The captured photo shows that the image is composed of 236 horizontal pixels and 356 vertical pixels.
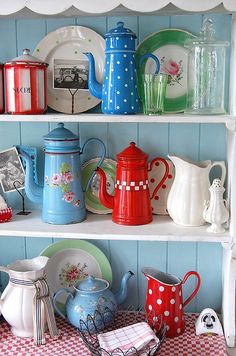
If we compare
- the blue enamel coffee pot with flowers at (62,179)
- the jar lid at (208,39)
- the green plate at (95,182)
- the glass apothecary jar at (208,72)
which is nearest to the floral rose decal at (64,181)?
the blue enamel coffee pot with flowers at (62,179)

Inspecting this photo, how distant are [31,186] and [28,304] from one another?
1.06ft

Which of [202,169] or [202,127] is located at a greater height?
[202,127]

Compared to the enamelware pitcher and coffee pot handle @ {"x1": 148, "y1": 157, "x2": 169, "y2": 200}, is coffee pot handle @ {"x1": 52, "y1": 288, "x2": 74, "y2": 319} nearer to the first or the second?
the enamelware pitcher

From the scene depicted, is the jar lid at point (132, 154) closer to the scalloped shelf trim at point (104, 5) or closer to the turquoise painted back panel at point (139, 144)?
the turquoise painted back panel at point (139, 144)

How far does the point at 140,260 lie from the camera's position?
61.5 inches

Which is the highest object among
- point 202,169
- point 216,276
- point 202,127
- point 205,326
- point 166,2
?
point 166,2

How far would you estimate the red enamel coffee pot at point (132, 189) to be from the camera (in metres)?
1.39

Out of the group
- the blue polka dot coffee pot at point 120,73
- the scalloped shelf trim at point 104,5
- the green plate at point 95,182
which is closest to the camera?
the scalloped shelf trim at point 104,5

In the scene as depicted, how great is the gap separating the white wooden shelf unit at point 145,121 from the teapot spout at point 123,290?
0.16 meters

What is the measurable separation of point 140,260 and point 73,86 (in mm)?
549

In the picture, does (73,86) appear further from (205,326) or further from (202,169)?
(205,326)

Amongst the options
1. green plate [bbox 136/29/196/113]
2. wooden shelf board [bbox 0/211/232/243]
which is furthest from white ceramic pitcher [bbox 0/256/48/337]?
green plate [bbox 136/29/196/113]

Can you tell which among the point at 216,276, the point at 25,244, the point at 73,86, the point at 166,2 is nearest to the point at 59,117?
the point at 73,86

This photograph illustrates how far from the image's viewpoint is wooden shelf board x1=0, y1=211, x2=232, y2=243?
1315 millimetres
